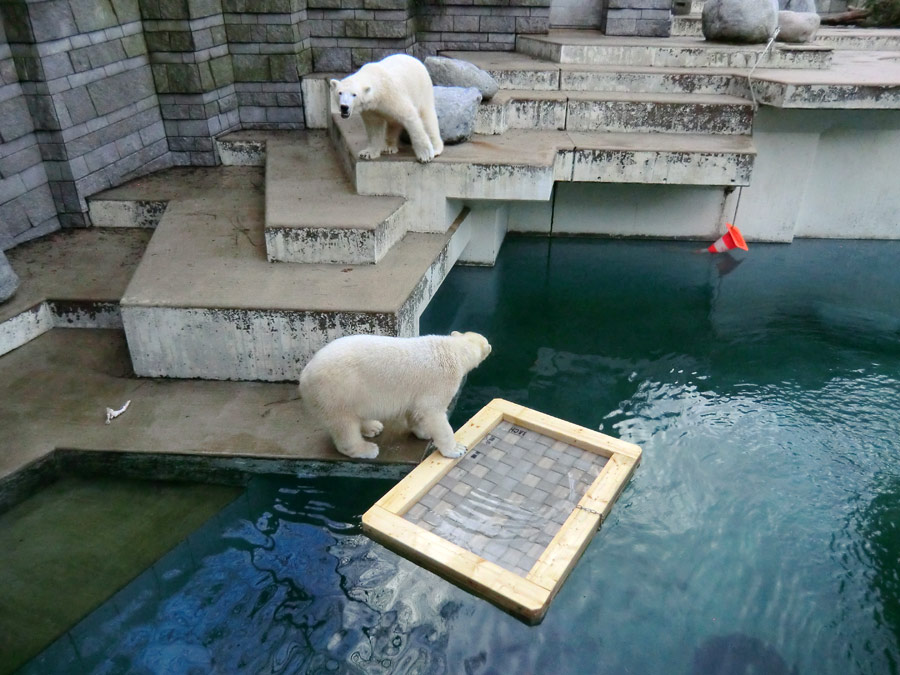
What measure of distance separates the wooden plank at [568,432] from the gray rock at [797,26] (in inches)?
281

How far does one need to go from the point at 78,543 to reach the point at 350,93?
314 centimetres

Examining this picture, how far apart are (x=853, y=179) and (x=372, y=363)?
6.53 meters

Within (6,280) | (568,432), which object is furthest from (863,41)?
(6,280)

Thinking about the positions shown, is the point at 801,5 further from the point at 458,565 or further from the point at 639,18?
the point at 458,565

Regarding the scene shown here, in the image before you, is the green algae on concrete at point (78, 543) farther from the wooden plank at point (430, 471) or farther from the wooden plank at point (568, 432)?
the wooden plank at point (568, 432)

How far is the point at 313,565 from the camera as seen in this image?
3291 mm

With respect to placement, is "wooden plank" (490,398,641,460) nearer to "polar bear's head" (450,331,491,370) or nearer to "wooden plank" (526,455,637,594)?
"wooden plank" (526,455,637,594)

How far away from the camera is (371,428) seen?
151 inches

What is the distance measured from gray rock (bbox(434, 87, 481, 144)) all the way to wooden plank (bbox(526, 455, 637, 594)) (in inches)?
130

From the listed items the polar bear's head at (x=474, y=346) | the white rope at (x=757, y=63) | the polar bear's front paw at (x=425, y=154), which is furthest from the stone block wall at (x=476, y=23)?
the polar bear's head at (x=474, y=346)

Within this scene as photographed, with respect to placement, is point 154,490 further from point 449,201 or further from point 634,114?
point 634,114

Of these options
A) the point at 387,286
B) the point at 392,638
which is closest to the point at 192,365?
the point at 387,286

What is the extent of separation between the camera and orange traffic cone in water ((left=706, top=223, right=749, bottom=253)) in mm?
6998

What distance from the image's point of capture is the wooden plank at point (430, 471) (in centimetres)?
331
